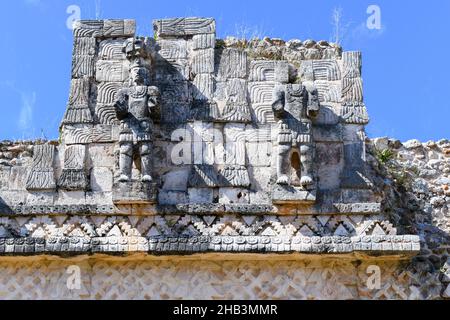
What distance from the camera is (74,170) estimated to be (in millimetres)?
10750

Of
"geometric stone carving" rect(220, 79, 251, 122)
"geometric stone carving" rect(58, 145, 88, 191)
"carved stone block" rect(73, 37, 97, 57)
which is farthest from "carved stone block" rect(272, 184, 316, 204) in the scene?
"carved stone block" rect(73, 37, 97, 57)

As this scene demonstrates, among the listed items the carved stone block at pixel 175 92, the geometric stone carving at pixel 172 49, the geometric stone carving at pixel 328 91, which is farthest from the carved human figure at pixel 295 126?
the geometric stone carving at pixel 172 49

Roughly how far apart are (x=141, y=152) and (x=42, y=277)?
2051 millimetres

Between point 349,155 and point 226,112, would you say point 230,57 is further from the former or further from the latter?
point 349,155

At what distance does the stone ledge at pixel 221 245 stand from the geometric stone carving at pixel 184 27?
2.96 meters

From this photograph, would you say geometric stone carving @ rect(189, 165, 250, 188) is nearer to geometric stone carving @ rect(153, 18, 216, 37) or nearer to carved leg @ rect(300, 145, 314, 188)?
carved leg @ rect(300, 145, 314, 188)

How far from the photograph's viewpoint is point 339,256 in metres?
10.2

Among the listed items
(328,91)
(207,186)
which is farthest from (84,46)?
(328,91)

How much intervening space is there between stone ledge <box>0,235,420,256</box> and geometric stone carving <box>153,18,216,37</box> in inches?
116

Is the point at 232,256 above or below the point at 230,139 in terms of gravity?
below

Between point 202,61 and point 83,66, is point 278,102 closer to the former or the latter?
point 202,61

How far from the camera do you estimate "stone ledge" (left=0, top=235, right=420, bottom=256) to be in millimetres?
10039

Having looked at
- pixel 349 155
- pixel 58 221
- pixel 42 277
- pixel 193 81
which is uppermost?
pixel 193 81

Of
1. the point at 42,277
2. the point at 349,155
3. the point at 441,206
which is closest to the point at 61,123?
the point at 42,277
